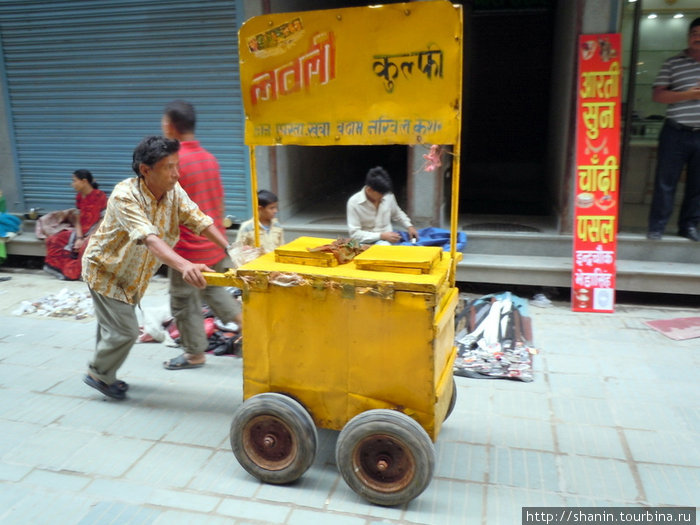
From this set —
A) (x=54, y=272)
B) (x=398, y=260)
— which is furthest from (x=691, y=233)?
(x=54, y=272)

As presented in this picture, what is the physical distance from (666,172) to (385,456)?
4.60m

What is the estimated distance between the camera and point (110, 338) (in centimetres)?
356

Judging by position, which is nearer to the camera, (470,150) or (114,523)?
(114,523)

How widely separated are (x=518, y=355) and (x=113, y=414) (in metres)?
2.90

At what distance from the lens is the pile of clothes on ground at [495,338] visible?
13.6 ft

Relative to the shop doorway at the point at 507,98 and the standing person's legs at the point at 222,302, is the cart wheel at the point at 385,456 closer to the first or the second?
the standing person's legs at the point at 222,302

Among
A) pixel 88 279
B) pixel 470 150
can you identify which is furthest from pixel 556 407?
pixel 470 150

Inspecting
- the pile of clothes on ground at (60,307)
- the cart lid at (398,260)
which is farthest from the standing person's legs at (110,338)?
the pile of clothes on ground at (60,307)

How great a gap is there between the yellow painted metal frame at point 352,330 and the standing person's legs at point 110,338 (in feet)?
3.17

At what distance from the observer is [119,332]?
3.56 meters

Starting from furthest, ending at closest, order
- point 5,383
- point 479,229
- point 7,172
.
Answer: point 7,172 < point 479,229 < point 5,383

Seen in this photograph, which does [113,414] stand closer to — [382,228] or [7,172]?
[382,228]

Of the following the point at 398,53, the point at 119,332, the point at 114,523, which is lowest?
the point at 114,523

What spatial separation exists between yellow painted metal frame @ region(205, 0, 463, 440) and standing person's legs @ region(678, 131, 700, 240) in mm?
→ 3927
